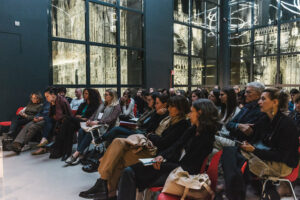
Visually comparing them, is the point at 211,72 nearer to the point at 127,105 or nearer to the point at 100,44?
the point at 100,44

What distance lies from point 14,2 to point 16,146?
3930 millimetres

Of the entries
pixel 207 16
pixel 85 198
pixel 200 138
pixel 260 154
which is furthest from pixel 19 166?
pixel 207 16

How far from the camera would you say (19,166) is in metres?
3.87

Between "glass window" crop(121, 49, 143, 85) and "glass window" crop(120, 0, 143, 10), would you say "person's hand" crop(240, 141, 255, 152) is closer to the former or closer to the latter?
"glass window" crop(121, 49, 143, 85)

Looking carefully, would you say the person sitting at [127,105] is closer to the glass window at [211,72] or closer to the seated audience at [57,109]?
the seated audience at [57,109]

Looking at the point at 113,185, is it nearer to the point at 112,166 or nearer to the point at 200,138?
the point at 112,166

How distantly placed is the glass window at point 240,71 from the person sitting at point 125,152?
10.1m

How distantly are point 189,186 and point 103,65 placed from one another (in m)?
6.97

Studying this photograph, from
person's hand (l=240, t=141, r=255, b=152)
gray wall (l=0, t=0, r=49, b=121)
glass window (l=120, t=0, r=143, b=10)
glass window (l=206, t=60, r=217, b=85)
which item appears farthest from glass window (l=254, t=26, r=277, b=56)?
person's hand (l=240, t=141, r=255, b=152)

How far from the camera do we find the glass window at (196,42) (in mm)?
11016

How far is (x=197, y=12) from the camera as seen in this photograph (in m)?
11.1

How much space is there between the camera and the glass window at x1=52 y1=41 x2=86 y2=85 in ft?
22.7

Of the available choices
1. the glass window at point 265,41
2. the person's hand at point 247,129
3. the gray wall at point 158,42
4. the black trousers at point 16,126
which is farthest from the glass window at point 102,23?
the glass window at point 265,41

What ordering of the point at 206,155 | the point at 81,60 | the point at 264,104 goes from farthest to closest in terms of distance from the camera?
the point at 81,60
the point at 264,104
the point at 206,155
